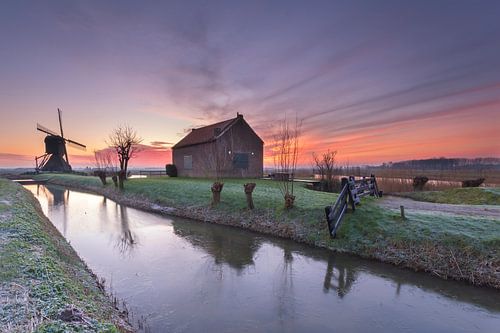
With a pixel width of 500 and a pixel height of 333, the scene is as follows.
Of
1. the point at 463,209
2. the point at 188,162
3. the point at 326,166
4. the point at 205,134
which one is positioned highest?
the point at 205,134

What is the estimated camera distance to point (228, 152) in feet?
87.7

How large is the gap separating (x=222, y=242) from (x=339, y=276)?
462 cm

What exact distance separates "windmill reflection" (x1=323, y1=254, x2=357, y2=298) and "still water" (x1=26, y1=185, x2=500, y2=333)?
0.03 metres

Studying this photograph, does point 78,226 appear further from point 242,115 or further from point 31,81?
point 242,115

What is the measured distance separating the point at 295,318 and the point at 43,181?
158ft

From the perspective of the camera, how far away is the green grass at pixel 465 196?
1443cm

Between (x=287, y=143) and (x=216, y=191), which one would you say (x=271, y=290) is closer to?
(x=287, y=143)

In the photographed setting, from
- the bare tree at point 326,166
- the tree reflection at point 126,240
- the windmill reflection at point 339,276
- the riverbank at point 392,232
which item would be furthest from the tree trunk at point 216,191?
the bare tree at point 326,166

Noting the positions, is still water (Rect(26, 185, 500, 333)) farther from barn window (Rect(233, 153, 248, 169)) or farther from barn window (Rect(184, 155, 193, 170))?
barn window (Rect(184, 155, 193, 170))

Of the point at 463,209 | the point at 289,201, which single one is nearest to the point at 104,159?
the point at 289,201

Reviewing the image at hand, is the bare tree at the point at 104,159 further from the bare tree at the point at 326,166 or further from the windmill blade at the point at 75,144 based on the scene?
the bare tree at the point at 326,166

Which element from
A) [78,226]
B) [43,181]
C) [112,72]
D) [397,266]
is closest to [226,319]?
[397,266]

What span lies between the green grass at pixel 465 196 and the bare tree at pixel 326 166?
5605 mm

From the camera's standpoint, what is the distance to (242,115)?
92.3ft
